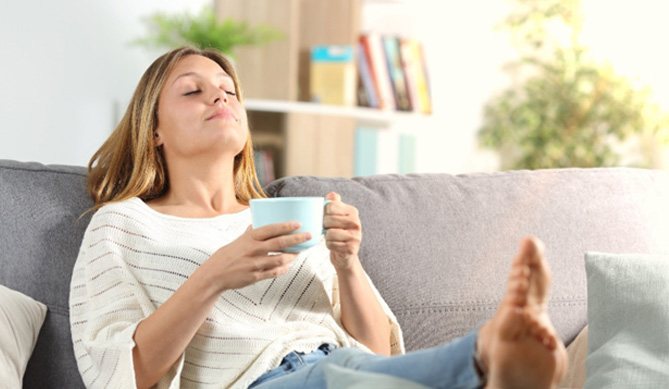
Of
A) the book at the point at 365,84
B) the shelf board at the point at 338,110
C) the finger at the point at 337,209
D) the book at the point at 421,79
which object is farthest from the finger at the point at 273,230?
the book at the point at 421,79

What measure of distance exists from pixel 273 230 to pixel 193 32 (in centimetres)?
266

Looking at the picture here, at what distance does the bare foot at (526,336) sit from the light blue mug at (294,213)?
0.36 meters

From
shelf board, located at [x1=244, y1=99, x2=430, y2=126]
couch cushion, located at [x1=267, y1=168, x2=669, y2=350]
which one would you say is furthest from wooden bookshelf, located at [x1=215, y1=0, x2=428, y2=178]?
couch cushion, located at [x1=267, y1=168, x2=669, y2=350]

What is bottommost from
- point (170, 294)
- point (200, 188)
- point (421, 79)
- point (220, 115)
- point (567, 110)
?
point (567, 110)

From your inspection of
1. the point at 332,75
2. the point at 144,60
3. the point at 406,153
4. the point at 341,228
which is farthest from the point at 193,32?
the point at 341,228

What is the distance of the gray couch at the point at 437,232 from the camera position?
1909 millimetres

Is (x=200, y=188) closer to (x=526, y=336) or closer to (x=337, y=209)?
(x=337, y=209)

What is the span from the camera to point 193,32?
399cm

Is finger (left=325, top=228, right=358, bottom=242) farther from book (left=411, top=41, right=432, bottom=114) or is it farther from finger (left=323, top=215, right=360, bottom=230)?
book (left=411, top=41, right=432, bottom=114)

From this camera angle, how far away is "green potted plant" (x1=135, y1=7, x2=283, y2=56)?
396 cm

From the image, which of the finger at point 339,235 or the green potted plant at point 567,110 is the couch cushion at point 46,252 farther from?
the green potted plant at point 567,110

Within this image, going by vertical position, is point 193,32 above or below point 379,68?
above

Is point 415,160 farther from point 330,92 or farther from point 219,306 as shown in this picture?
point 219,306

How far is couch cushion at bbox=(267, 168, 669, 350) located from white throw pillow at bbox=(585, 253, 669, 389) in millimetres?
173
